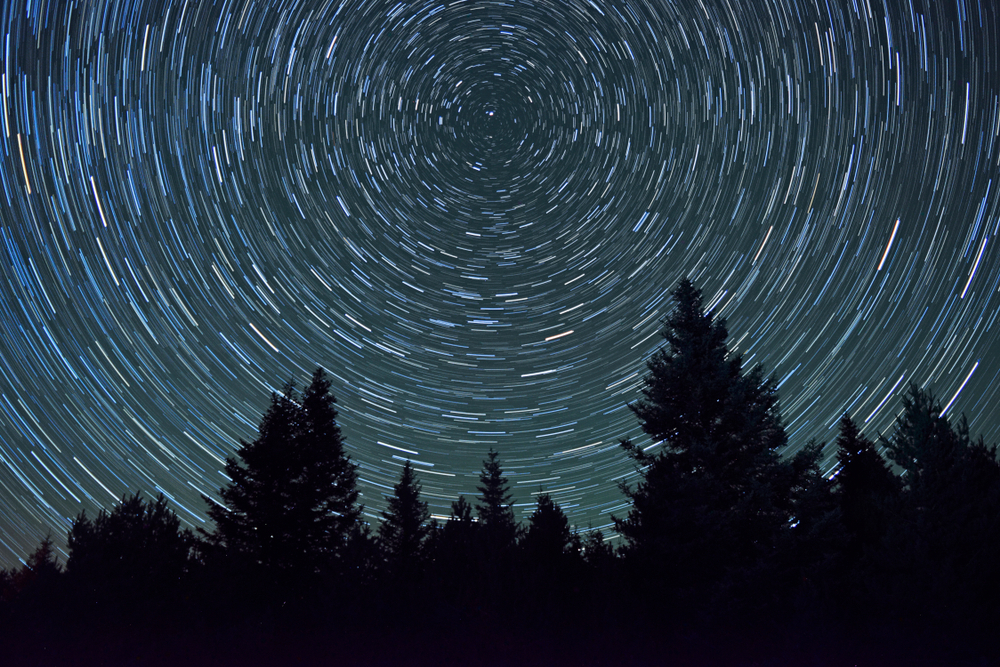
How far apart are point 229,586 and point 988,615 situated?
1451cm

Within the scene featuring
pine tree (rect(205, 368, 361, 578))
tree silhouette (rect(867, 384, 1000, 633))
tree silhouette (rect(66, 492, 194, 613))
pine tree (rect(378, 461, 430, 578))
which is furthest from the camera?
pine tree (rect(378, 461, 430, 578))

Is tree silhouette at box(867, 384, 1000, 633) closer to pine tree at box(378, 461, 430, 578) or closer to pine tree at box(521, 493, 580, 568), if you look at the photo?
pine tree at box(521, 493, 580, 568)

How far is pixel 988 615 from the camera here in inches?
429

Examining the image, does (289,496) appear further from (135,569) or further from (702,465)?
(702,465)

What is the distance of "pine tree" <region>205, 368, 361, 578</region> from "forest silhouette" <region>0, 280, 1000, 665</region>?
8cm

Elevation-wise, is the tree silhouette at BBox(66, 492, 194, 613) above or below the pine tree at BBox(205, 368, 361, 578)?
below

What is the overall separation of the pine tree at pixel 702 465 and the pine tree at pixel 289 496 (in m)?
8.37

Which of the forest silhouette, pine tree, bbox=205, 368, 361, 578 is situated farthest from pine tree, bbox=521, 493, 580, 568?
pine tree, bbox=205, 368, 361, 578

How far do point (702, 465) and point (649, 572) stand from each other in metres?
2.62

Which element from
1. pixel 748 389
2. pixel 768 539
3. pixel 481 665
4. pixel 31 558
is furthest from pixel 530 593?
pixel 31 558

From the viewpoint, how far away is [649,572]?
11984 mm

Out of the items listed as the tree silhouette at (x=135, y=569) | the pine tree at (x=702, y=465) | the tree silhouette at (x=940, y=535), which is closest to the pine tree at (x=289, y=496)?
the tree silhouette at (x=135, y=569)

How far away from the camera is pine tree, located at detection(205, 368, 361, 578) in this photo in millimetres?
15805

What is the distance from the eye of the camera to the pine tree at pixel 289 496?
15.8 metres
